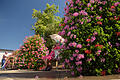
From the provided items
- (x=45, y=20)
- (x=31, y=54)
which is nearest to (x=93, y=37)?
(x=31, y=54)

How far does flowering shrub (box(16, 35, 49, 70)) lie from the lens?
13.3m

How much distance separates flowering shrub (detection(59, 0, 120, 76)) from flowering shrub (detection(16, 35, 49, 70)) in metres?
8.37

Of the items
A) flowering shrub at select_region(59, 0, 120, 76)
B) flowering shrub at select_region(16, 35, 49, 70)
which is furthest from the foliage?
flowering shrub at select_region(59, 0, 120, 76)

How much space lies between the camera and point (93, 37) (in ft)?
15.5

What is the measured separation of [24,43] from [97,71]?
1089 cm

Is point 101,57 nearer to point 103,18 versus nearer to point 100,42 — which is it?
point 100,42

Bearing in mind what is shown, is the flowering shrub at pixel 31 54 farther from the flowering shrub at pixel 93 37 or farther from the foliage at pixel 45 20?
the foliage at pixel 45 20

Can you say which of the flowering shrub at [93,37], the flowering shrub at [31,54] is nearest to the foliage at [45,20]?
the flowering shrub at [31,54]

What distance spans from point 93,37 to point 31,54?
387 inches

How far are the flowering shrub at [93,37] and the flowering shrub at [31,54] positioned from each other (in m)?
8.37

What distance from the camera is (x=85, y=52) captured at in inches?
186

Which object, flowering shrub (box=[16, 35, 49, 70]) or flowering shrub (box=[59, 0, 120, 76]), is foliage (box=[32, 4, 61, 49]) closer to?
flowering shrub (box=[16, 35, 49, 70])

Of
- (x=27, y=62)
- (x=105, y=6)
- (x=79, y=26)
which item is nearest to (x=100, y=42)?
(x=79, y=26)

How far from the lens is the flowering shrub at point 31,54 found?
13344 mm
